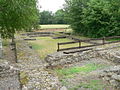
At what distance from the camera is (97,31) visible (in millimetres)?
17641

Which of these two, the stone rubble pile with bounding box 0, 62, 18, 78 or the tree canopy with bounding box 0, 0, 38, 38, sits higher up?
the tree canopy with bounding box 0, 0, 38, 38

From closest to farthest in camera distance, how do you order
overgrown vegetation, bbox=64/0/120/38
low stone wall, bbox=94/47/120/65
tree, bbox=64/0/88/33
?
low stone wall, bbox=94/47/120/65 < overgrown vegetation, bbox=64/0/120/38 < tree, bbox=64/0/88/33

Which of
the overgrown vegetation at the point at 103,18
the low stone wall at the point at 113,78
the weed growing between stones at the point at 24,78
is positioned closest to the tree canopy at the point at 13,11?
the weed growing between stones at the point at 24,78

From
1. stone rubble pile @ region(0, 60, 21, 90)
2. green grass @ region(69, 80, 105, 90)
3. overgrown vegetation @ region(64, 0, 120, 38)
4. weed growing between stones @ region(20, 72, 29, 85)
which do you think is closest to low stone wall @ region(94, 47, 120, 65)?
green grass @ region(69, 80, 105, 90)

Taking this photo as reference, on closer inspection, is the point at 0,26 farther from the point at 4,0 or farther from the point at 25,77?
the point at 25,77

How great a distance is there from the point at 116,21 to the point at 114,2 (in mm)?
2286

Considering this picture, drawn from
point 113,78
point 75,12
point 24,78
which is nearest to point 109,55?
point 113,78

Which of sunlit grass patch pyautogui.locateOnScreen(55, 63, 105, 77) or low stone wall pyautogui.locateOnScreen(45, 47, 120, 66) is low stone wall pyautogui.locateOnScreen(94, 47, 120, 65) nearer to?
low stone wall pyautogui.locateOnScreen(45, 47, 120, 66)

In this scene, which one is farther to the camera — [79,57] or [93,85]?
[79,57]

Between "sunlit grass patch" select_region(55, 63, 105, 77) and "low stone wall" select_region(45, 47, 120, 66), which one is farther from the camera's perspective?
"low stone wall" select_region(45, 47, 120, 66)

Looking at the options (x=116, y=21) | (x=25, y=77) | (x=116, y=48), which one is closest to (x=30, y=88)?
(x=25, y=77)

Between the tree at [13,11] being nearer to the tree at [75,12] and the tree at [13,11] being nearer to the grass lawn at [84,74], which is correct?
the grass lawn at [84,74]

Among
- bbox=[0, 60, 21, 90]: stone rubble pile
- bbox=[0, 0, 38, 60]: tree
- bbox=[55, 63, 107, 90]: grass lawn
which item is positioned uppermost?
bbox=[0, 0, 38, 60]: tree

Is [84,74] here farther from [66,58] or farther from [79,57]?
[79,57]
